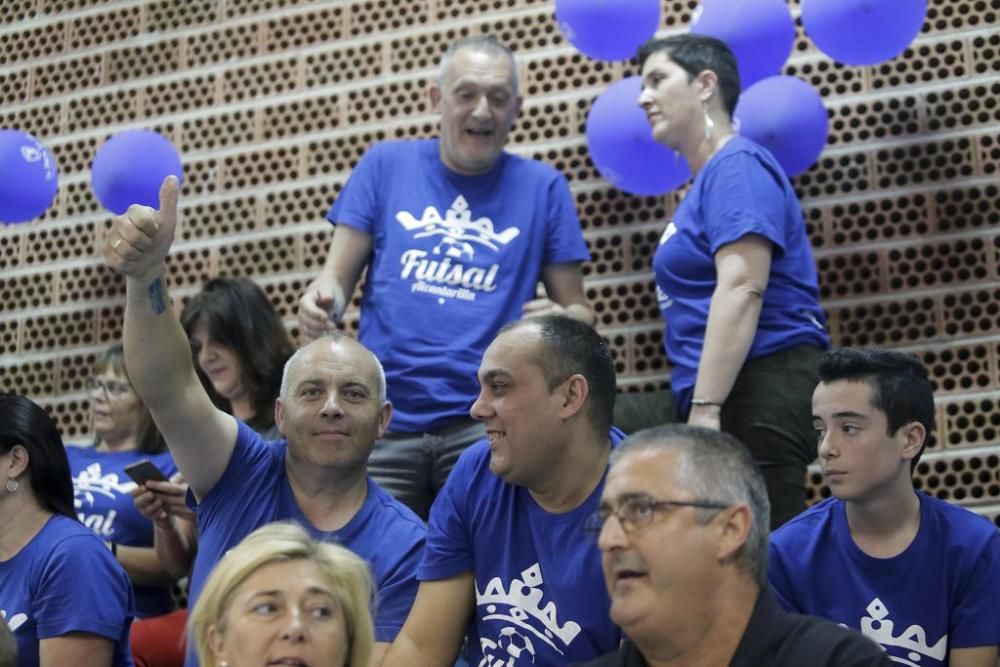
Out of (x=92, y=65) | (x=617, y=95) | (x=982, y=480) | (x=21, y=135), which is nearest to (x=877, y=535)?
(x=982, y=480)

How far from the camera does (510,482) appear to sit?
2902 mm

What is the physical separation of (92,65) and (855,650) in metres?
3.79

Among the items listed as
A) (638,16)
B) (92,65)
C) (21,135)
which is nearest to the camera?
(638,16)

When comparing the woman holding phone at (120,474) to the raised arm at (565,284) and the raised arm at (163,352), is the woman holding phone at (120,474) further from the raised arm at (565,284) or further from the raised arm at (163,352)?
the raised arm at (565,284)

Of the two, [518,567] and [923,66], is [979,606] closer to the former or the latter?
[518,567]

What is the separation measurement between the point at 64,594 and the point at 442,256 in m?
1.24

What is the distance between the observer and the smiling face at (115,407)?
421 centimetres

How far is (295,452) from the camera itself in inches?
126

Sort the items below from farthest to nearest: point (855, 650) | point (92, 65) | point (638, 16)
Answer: point (92, 65) → point (638, 16) → point (855, 650)

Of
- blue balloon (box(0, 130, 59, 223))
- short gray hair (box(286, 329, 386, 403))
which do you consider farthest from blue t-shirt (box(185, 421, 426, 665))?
blue balloon (box(0, 130, 59, 223))

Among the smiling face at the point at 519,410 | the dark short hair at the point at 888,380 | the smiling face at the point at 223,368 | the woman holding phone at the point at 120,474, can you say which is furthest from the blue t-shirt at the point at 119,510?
the dark short hair at the point at 888,380

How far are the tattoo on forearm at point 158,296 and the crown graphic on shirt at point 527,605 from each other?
0.80m

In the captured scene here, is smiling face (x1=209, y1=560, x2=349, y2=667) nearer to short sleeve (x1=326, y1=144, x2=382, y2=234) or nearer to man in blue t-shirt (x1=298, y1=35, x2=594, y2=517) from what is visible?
man in blue t-shirt (x1=298, y1=35, x2=594, y2=517)

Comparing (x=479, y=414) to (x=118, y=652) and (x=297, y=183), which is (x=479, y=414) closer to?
(x=118, y=652)
